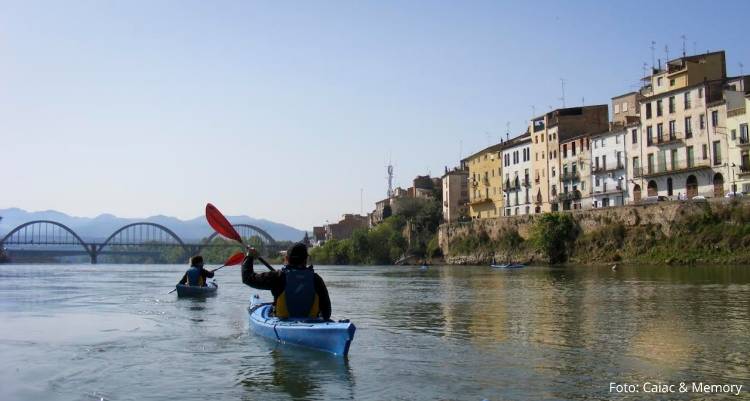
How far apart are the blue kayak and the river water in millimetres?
239

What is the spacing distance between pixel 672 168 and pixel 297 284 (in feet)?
198

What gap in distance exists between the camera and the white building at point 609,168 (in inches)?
3056

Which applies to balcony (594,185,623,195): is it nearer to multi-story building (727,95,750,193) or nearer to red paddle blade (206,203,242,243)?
multi-story building (727,95,750,193)

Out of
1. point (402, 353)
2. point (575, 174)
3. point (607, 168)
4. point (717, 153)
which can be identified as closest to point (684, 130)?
point (717, 153)

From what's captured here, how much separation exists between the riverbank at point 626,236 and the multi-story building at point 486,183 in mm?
10372

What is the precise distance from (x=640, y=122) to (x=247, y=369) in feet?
219

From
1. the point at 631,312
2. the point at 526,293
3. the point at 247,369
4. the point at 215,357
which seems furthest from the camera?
the point at 526,293

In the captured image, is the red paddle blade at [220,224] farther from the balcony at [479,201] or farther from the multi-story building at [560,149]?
the balcony at [479,201]

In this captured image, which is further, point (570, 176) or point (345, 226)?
point (345, 226)

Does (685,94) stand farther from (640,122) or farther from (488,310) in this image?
(488,310)

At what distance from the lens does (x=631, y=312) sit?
960 inches

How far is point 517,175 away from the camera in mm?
99375

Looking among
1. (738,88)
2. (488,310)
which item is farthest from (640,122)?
(488,310)

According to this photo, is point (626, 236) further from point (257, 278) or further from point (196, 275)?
point (257, 278)
